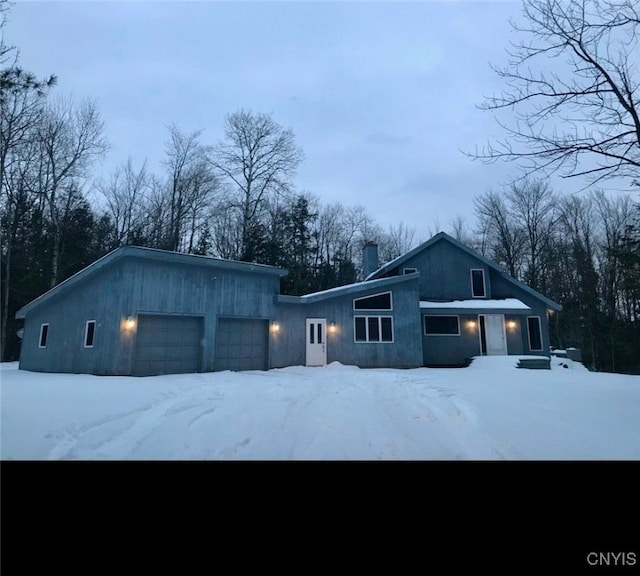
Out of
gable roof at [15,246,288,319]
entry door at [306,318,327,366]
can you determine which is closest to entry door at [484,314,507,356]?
entry door at [306,318,327,366]

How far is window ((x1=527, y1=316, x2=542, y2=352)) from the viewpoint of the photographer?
17.1 meters

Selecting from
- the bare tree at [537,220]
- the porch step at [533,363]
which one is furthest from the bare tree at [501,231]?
the porch step at [533,363]

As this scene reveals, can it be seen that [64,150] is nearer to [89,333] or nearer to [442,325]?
[89,333]

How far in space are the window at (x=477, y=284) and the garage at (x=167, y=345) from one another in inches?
526

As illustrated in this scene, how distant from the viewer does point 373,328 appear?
14852 mm

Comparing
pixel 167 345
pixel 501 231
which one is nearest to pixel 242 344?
pixel 167 345

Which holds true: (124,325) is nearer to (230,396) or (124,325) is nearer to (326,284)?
(230,396)

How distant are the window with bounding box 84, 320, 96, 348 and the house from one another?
0.15 feet

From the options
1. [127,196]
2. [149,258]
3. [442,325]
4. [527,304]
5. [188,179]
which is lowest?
[442,325]

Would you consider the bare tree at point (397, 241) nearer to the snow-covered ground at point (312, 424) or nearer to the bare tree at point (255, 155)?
the bare tree at point (255, 155)

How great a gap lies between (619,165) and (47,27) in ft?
34.9

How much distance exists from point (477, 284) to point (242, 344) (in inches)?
482

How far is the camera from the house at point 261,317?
1113 cm
